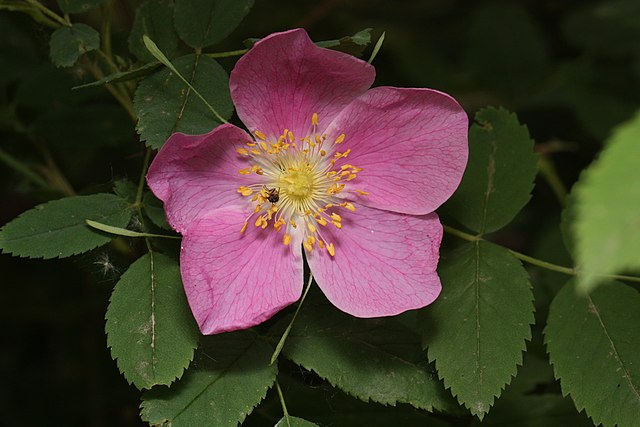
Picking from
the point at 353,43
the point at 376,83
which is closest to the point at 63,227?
the point at 353,43

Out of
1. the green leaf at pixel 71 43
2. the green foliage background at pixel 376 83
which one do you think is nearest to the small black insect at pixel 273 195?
the green foliage background at pixel 376 83

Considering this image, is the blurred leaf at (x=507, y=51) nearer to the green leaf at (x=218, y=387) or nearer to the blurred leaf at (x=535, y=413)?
the blurred leaf at (x=535, y=413)

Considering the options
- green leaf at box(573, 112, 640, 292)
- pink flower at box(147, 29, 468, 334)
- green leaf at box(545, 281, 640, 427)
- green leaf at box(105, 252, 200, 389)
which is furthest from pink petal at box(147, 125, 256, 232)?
green leaf at box(573, 112, 640, 292)

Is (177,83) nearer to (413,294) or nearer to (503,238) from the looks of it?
(413,294)

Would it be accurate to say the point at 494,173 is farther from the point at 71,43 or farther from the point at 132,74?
the point at 71,43

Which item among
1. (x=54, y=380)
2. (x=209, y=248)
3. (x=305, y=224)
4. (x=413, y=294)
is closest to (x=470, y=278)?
(x=413, y=294)

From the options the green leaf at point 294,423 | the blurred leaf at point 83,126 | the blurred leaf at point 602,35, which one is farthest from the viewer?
the blurred leaf at point 602,35
